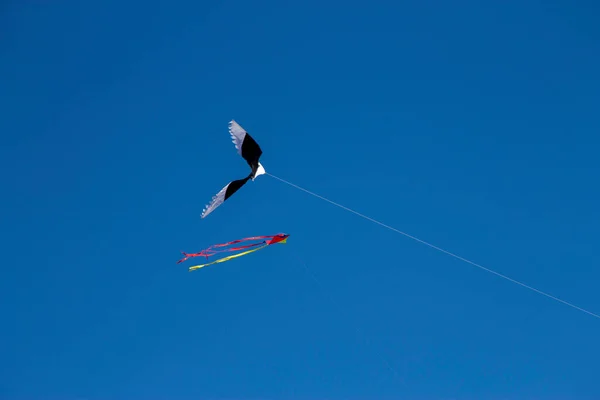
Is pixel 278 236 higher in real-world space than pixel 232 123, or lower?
lower

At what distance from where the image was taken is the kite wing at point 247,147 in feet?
100

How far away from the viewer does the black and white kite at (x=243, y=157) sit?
3059 centimetres

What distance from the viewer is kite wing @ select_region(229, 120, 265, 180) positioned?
30.6 meters

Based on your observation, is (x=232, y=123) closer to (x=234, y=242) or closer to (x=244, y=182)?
(x=244, y=182)

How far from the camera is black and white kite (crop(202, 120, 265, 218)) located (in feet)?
100

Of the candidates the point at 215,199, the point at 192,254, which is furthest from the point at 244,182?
the point at 192,254

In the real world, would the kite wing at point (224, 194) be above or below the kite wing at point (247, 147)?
below

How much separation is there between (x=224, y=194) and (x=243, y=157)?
133cm

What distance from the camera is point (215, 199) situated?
31.0 meters

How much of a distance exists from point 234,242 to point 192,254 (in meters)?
1.43

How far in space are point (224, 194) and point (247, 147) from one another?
5.52ft

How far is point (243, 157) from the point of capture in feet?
102

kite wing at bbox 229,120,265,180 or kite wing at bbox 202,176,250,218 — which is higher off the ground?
kite wing at bbox 229,120,265,180

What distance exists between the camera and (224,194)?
31000 millimetres
